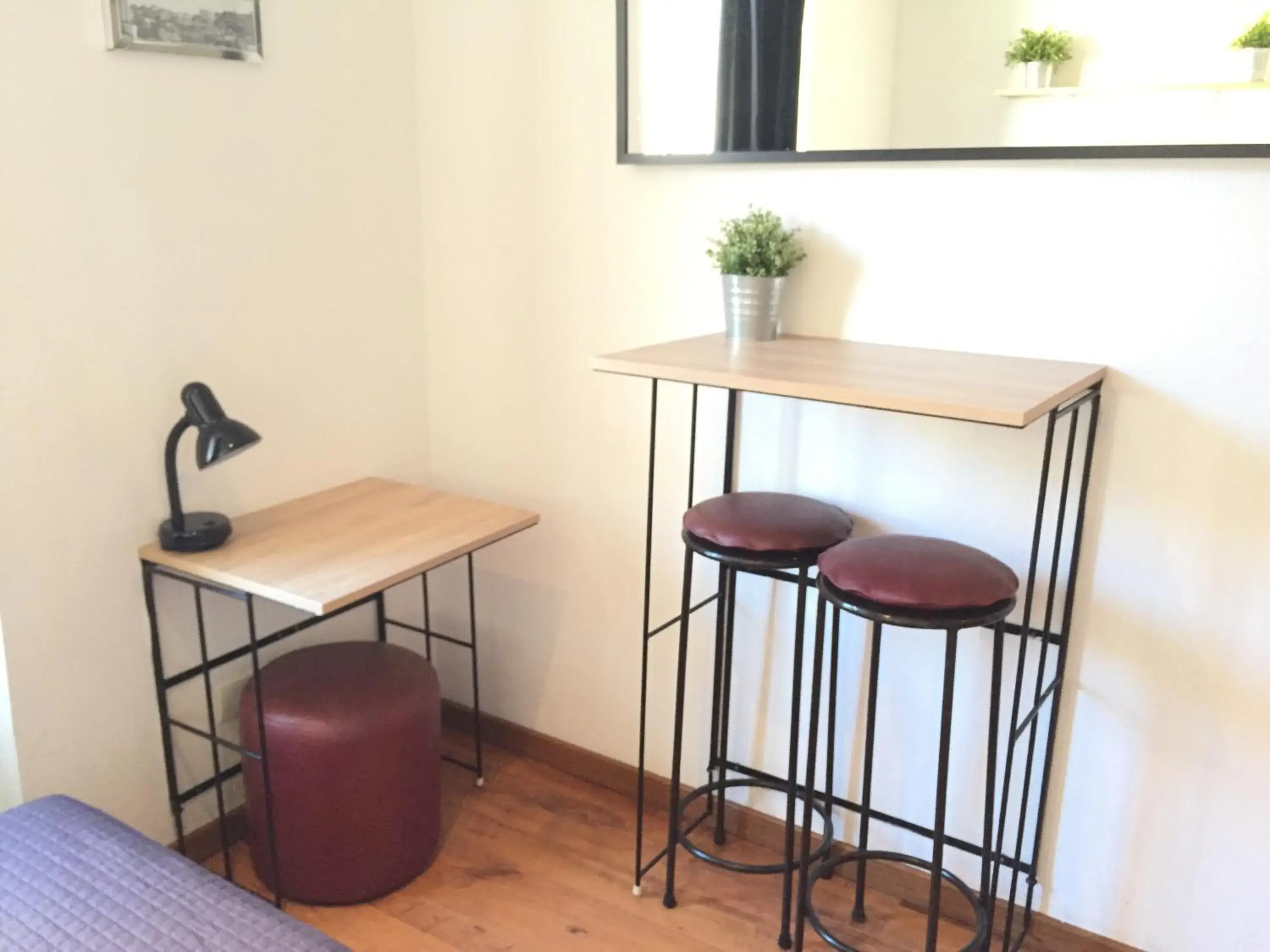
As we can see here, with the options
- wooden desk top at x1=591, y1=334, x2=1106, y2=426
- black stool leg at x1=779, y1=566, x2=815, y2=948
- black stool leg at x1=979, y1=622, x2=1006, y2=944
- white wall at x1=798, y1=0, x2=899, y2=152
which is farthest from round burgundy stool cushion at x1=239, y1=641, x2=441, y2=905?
white wall at x1=798, y1=0, x2=899, y2=152

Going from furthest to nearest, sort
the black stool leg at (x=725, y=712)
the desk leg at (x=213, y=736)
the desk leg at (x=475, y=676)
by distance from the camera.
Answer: the desk leg at (x=475, y=676), the black stool leg at (x=725, y=712), the desk leg at (x=213, y=736)

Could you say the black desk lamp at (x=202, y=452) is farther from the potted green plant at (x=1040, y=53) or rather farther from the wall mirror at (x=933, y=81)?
the potted green plant at (x=1040, y=53)

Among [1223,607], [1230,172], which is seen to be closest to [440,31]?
[1230,172]

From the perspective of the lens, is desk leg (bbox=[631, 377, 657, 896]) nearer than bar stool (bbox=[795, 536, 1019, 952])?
No

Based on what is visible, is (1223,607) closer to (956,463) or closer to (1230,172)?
(956,463)

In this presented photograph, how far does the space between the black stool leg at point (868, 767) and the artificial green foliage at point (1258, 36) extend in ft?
3.50

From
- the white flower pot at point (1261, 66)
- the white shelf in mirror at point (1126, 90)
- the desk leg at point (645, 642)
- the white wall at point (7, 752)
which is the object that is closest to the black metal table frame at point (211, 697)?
the white wall at point (7, 752)

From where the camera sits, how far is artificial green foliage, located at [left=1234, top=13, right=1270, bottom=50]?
5.30 feet

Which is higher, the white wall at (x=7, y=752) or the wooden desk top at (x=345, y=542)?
the wooden desk top at (x=345, y=542)

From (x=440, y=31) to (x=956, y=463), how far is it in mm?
1548

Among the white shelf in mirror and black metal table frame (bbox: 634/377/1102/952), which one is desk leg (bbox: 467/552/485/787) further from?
the white shelf in mirror

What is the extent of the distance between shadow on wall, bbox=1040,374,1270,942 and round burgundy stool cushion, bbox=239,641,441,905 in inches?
51.0

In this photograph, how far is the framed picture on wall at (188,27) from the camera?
1896 mm

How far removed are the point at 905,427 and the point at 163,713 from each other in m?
1.62
